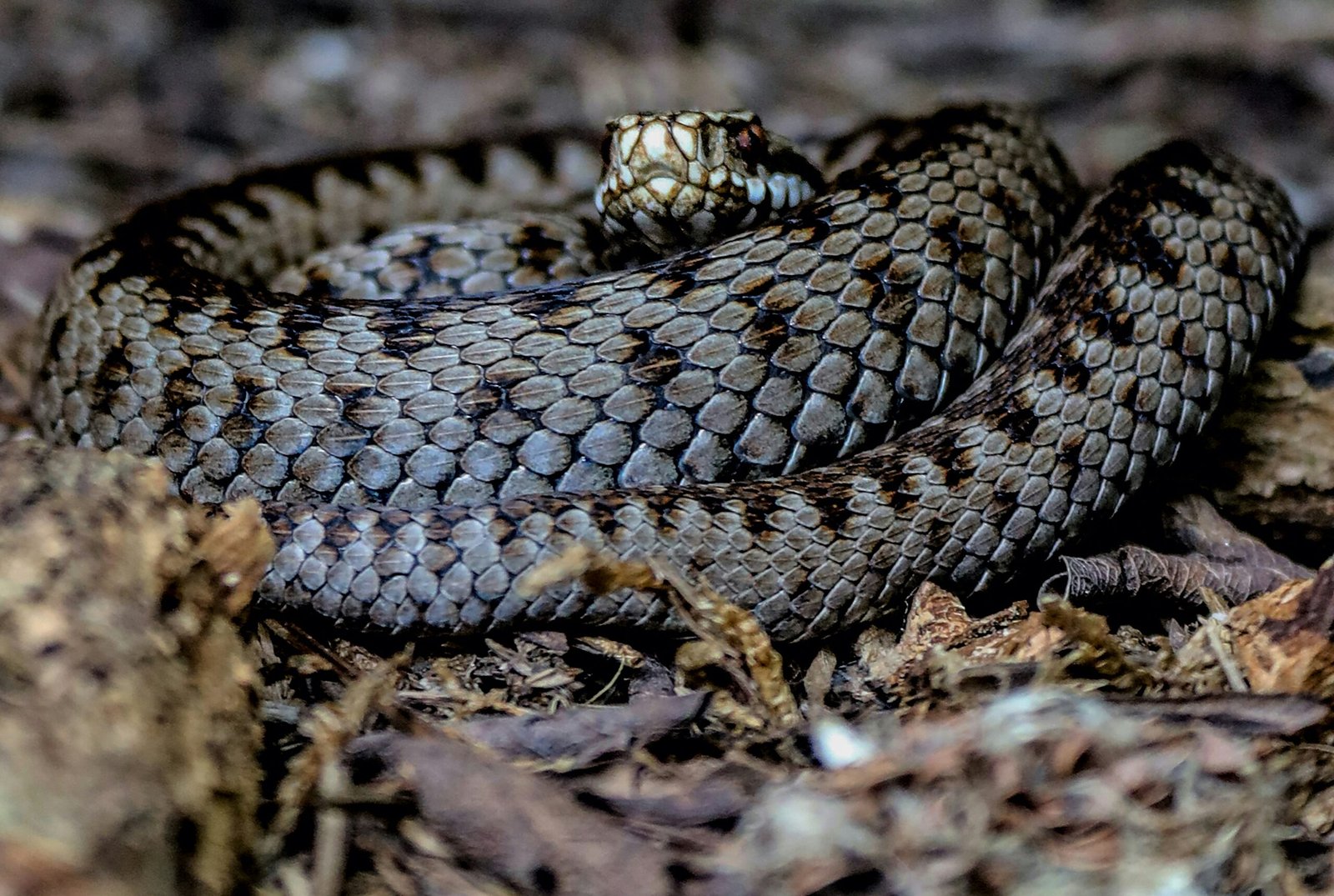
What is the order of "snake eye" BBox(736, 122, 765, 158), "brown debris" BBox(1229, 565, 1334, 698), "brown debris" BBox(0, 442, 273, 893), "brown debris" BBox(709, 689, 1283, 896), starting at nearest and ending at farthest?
"brown debris" BBox(0, 442, 273, 893) → "brown debris" BBox(709, 689, 1283, 896) → "brown debris" BBox(1229, 565, 1334, 698) → "snake eye" BBox(736, 122, 765, 158)

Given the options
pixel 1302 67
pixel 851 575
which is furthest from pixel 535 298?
pixel 1302 67

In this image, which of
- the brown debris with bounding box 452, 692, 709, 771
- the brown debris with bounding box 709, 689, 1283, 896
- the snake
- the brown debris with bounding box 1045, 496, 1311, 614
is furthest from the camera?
the brown debris with bounding box 1045, 496, 1311, 614

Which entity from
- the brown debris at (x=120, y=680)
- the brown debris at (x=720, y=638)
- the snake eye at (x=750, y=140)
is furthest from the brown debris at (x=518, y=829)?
the snake eye at (x=750, y=140)

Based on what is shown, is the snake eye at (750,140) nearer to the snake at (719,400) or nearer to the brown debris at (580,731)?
the snake at (719,400)

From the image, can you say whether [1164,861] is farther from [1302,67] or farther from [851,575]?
Answer: [1302,67]

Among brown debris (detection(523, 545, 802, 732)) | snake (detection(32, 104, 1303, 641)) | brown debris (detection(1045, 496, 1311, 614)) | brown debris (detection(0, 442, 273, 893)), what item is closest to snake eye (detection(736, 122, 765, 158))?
snake (detection(32, 104, 1303, 641))

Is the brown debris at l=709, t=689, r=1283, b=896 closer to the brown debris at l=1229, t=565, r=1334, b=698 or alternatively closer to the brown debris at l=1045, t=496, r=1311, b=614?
the brown debris at l=1229, t=565, r=1334, b=698
